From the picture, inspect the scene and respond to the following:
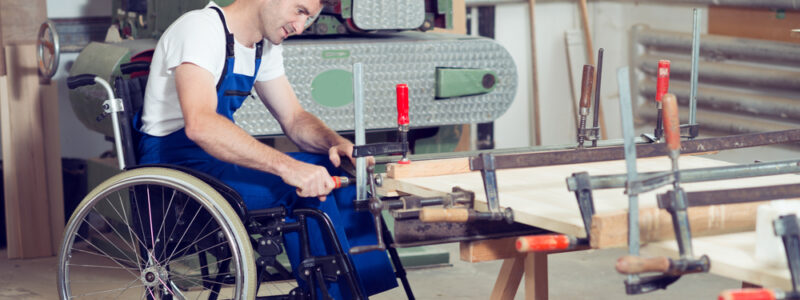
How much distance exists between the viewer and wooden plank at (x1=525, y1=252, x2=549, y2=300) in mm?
2857

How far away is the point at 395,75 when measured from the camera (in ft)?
14.2

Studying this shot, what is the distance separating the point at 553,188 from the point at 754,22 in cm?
328

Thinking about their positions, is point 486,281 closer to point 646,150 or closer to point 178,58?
point 646,150

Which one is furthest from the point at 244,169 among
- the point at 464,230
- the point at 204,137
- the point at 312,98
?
the point at 312,98

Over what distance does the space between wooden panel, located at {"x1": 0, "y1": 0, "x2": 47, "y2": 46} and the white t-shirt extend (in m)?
2.31

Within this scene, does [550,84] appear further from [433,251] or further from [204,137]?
[204,137]

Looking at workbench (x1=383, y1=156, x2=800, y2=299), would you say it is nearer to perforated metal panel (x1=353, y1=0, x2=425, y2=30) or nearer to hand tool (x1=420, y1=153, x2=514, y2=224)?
hand tool (x1=420, y1=153, x2=514, y2=224)

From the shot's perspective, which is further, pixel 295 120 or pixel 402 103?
pixel 295 120

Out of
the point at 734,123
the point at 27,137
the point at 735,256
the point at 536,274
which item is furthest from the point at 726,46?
the point at 735,256

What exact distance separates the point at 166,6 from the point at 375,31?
0.93m

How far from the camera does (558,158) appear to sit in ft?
8.67

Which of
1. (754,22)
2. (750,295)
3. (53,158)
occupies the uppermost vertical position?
(754,22)

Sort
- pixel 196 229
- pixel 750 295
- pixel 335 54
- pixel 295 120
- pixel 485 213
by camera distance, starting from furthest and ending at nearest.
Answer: pixel 335 54 → pixel 295 120 → pixel 196 229 → pixel 485 213 → pixel 750 295

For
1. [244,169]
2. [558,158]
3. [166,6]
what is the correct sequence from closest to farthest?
[558,158] → [244,169] → [166,6]
